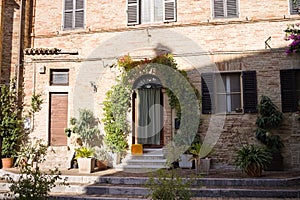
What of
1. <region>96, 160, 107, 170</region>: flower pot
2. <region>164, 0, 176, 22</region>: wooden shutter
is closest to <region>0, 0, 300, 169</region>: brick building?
<region>164, 0, 176, 22</region>: wooden shutter

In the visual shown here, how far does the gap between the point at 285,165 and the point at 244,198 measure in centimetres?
335

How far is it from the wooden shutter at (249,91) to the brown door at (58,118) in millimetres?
6645

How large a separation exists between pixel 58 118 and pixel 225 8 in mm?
7524

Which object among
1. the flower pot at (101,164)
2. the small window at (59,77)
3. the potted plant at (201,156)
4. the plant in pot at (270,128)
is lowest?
the flower pot at (101,164)

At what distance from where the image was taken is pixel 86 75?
10.7 metres

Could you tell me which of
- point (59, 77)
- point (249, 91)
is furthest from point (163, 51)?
point (59, 77)

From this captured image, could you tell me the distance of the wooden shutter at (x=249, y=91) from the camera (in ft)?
31.2

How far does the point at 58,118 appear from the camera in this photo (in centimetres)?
1068

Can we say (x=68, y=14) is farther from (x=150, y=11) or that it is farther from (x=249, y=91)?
(x=249, y=91)

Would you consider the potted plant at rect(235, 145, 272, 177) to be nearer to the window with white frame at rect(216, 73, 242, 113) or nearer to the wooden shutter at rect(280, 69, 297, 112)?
the window with white frame at rect(216, 73, 242, 113)

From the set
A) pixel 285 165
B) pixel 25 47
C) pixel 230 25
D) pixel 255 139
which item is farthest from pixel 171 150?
pixel 25 47

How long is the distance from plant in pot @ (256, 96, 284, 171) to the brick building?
0.33 metres

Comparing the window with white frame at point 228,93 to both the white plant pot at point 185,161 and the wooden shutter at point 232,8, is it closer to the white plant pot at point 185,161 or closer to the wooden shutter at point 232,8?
the white plant pot at point 185,161

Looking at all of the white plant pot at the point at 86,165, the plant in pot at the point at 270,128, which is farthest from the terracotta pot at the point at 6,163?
the plant in pot at the point at 270,128
